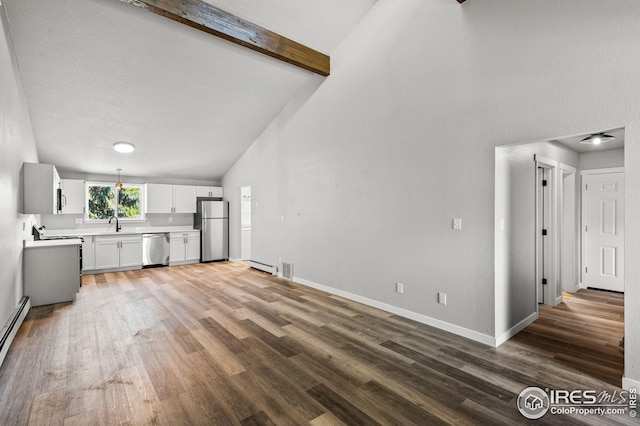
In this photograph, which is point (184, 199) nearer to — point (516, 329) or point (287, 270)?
Result: point (287, 270)

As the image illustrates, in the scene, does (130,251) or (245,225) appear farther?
(245,225)

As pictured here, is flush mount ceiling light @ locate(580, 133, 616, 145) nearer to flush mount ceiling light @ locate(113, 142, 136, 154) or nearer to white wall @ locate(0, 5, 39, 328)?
white wall @ locate(0, 5, 39, 328)

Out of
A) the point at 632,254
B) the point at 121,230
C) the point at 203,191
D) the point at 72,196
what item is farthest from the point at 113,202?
the point at 632,254

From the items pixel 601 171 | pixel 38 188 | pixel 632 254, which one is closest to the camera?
pixel 632 254

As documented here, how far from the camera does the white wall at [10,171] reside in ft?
9.48

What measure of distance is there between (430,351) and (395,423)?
1.14m

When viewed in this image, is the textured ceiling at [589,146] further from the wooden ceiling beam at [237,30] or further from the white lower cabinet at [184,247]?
the white lower cabinet at [184,247]

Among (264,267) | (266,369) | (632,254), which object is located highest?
(632,254)

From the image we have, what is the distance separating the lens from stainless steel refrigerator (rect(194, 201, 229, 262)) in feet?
25.2

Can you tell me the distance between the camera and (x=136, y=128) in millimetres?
5484

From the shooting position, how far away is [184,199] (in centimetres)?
781

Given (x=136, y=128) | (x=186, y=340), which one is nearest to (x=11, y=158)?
(x=136, y=128)

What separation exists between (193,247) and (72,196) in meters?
2.65

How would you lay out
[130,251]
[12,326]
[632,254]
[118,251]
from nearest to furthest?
[632,254]
[12,326]
[118,251]
[130,251]
